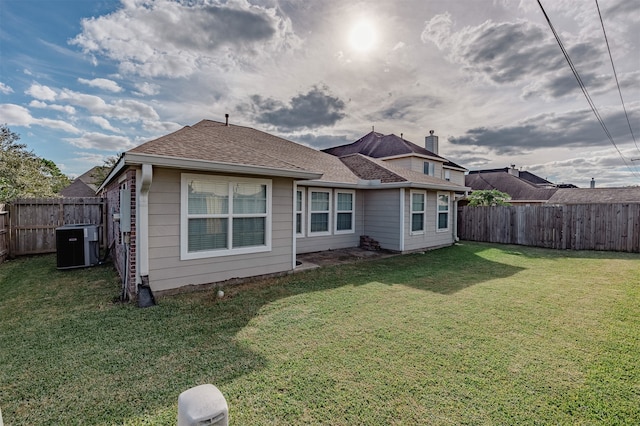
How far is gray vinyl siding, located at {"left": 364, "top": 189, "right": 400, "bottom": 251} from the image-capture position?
9781 millimetres

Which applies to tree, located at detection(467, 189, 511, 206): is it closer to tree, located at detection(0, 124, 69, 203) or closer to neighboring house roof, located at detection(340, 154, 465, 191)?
neighboring house roof, located at detection(340, 154, 465, 191)

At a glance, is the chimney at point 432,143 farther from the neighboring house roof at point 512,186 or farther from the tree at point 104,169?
the tree at point 104,169

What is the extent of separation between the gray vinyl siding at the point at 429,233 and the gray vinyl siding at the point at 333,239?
166cm

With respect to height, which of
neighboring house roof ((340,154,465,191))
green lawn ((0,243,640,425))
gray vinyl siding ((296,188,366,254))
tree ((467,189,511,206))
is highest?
neighboring house roof ((340,154,465,191))

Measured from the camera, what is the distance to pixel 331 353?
10.7 ft

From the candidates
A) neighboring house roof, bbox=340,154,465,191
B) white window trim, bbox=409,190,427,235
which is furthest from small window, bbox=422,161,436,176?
white window trim, bbox=409,190,427,235

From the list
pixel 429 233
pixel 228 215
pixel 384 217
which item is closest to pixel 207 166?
pixel 228 215

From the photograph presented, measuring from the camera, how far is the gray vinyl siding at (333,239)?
9.20 meters

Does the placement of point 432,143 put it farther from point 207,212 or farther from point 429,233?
point 207,212

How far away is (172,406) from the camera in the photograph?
2.38 metres

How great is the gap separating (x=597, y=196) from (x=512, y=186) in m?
8.02

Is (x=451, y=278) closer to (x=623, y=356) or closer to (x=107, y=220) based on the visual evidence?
(x=623, y=356)

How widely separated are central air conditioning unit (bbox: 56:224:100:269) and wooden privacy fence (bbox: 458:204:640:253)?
14651 millimetres

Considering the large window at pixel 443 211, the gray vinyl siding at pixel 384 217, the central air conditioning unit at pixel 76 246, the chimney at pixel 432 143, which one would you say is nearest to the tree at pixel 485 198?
the chimney at pixel 432 143
